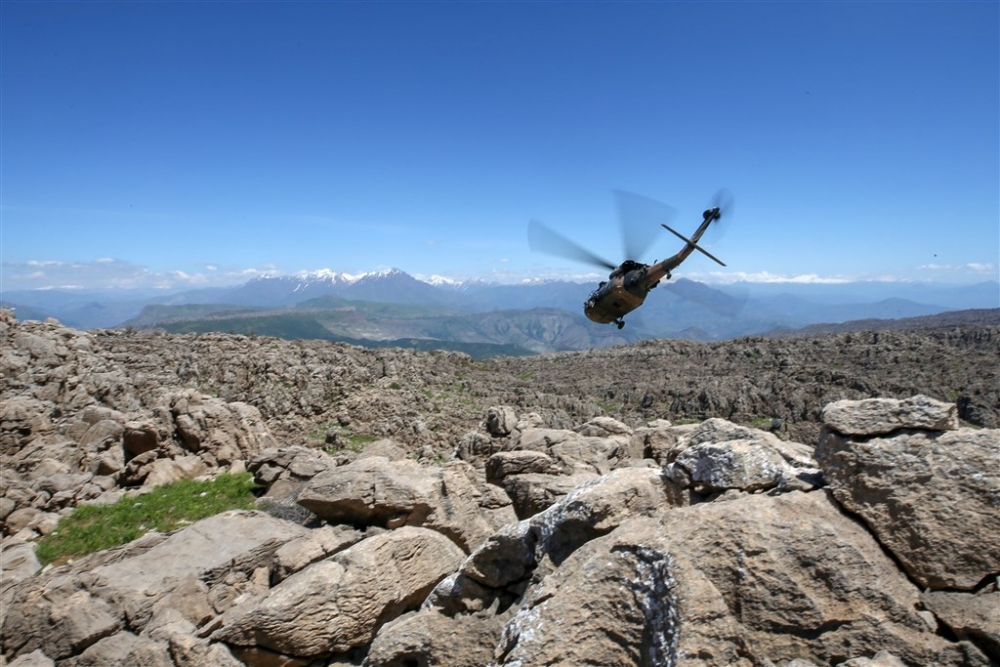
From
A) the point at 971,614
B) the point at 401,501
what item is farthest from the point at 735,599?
the point at 401,501

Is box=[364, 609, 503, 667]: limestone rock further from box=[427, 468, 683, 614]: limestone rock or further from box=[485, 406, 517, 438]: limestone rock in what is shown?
box=[485, 406, 517, 438]: limestone rock

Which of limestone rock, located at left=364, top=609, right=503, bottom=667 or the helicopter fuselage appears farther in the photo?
the helicopter fuselage

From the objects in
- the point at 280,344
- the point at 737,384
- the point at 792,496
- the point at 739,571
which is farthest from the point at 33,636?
the point at 737,384

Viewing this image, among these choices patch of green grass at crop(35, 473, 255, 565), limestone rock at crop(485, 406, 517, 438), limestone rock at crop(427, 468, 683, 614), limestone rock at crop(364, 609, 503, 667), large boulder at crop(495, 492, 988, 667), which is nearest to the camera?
large boulder at crop(495, 492, 988, 667)

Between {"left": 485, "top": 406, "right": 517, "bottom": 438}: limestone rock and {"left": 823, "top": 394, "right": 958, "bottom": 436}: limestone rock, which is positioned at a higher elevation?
{"left": 823, "top": 394, "right": 958, "bottom": 436}: limestone rock

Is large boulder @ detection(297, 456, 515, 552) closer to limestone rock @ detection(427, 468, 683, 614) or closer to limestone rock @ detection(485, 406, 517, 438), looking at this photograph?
limestone rock @ detection(427, 468, 683, 614)

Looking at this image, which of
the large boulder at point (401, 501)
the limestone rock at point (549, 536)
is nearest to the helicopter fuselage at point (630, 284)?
the large boulder at point (401, 501)

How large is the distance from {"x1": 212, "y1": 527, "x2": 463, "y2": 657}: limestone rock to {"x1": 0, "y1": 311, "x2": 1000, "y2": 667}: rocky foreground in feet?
0.12

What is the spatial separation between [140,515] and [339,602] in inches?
426

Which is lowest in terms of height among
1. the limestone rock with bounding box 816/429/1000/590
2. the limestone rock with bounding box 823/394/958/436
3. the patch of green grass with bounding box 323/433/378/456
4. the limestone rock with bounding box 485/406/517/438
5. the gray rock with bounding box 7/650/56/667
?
the patch of green grass with bounding box 323/433/378/456

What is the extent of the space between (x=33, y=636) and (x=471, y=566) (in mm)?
8911

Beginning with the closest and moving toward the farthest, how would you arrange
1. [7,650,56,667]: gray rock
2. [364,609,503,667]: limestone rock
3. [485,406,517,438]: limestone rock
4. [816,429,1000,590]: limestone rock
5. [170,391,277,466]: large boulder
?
[816,429,1000,590]: limestone rock < [364,609,503,667]: limestone rock < [7,650,56,667]: gray rock < [170,391,277,466]: large boulder < [485,406,517,438]: limestone rock

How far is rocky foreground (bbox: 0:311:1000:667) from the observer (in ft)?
20.0

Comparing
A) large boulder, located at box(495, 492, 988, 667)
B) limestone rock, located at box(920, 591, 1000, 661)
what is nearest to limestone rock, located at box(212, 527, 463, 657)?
large boulder, located at box(495, 492, 988, 667)
